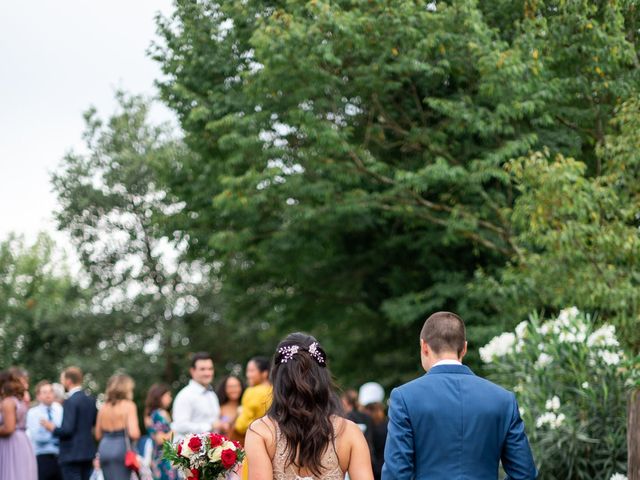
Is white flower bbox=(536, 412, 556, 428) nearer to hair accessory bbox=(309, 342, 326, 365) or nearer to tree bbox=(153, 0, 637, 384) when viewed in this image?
hair accessory bbox=(309, 342, 326, 365)

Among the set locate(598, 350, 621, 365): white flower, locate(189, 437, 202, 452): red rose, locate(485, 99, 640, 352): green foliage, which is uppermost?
locate(485, 99, 640, 352): green foliage

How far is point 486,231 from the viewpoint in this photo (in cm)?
2028

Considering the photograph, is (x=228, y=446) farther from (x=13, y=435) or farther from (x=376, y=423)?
(x=376, y=423)

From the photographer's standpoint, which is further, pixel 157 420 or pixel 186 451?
pixel 157 420

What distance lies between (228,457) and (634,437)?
3001mm

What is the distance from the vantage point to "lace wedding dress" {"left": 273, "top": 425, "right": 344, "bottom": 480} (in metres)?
5.26

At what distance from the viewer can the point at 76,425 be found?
12625 mm

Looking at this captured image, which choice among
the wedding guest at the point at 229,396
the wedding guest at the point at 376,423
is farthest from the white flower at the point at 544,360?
the wedding guest at the point at 376,423

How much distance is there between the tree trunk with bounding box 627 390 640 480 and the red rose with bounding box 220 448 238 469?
288cm

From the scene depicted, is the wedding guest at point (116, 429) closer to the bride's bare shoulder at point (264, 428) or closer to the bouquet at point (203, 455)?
the bouquet at point (203, 455)

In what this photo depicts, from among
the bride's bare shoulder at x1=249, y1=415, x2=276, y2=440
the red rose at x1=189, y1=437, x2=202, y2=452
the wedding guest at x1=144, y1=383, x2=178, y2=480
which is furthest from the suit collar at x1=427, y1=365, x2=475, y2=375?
the wedding guest at x1=144, y1=383, x2=178, y2=480

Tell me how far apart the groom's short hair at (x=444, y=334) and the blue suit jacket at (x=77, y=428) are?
25.3 feet

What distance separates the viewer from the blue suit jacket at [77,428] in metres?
12.6

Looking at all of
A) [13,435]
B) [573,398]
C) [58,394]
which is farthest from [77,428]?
[573,398]
